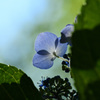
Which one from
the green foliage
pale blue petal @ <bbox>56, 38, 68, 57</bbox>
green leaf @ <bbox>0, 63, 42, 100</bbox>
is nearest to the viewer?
the green foliage

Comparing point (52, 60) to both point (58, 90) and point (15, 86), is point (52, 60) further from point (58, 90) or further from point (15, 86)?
point (15, 86)

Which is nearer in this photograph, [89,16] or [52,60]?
[89,16]

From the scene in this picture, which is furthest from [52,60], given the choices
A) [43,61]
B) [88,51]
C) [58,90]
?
[88,51]

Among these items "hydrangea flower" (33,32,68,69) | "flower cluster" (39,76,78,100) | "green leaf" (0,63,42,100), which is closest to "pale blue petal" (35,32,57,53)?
"hydrangea flower" (33,32,68,69)

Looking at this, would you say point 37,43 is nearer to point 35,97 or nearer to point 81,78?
point 35,97

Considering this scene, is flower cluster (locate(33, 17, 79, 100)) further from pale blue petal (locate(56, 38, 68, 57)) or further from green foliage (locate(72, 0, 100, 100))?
green foliage (locate(72, 0, 100, 100))
